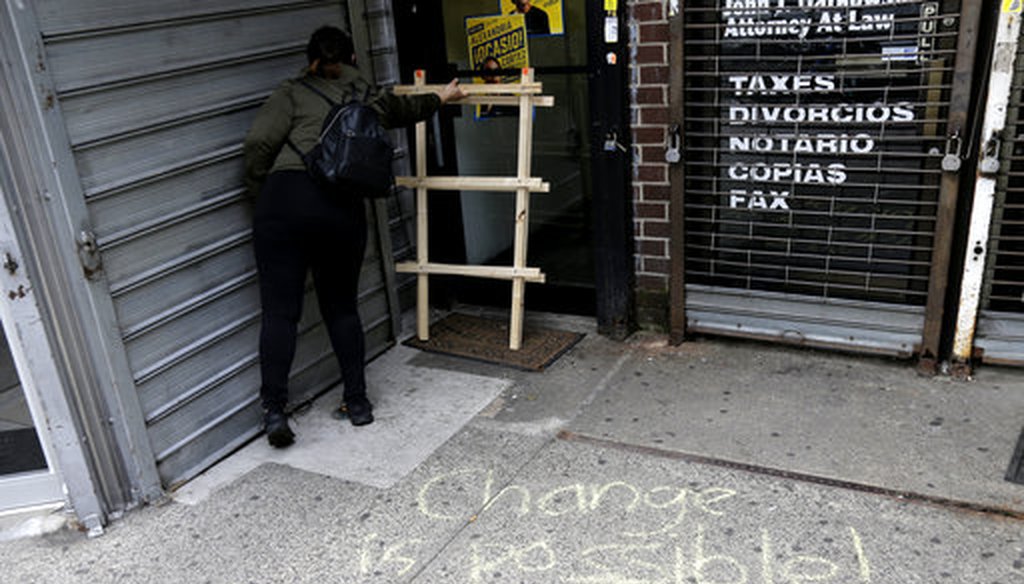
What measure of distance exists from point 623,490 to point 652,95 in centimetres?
223

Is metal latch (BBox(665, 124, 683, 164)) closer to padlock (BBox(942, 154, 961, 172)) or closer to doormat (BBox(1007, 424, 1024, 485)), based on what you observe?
padlock (BBox(942, 154, 961, 172))

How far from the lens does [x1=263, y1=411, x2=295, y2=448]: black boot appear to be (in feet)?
13.3

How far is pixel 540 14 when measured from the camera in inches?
191

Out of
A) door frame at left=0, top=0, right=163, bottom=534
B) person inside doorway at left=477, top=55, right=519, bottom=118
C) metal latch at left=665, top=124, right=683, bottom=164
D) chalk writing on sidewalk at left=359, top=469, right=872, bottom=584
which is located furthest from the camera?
person inside doorway at left=477, top=55, right=519, bottom=118

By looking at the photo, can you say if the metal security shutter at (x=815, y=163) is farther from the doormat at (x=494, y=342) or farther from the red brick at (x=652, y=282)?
the doormat at (x=494, y=342)

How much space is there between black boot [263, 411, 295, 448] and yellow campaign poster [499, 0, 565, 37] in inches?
103

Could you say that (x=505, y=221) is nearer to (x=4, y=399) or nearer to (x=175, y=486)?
(x=175, y=486)

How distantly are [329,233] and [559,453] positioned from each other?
1496 millimetres

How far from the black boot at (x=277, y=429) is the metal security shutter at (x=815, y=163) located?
235cm

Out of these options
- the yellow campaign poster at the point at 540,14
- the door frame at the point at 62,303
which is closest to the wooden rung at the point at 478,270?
the yellow campaign poster at the point at 540,14

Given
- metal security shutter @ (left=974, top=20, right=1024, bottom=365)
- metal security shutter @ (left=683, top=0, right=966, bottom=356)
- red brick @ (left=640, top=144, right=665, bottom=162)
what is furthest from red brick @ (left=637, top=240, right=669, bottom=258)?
metal security shutter @ (left=974, top=20, right=1024, bottom=365)

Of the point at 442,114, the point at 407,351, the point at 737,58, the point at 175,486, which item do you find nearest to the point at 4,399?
the point at 175,486

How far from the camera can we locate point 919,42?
3951mm

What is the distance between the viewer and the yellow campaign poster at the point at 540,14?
479 centimetres
